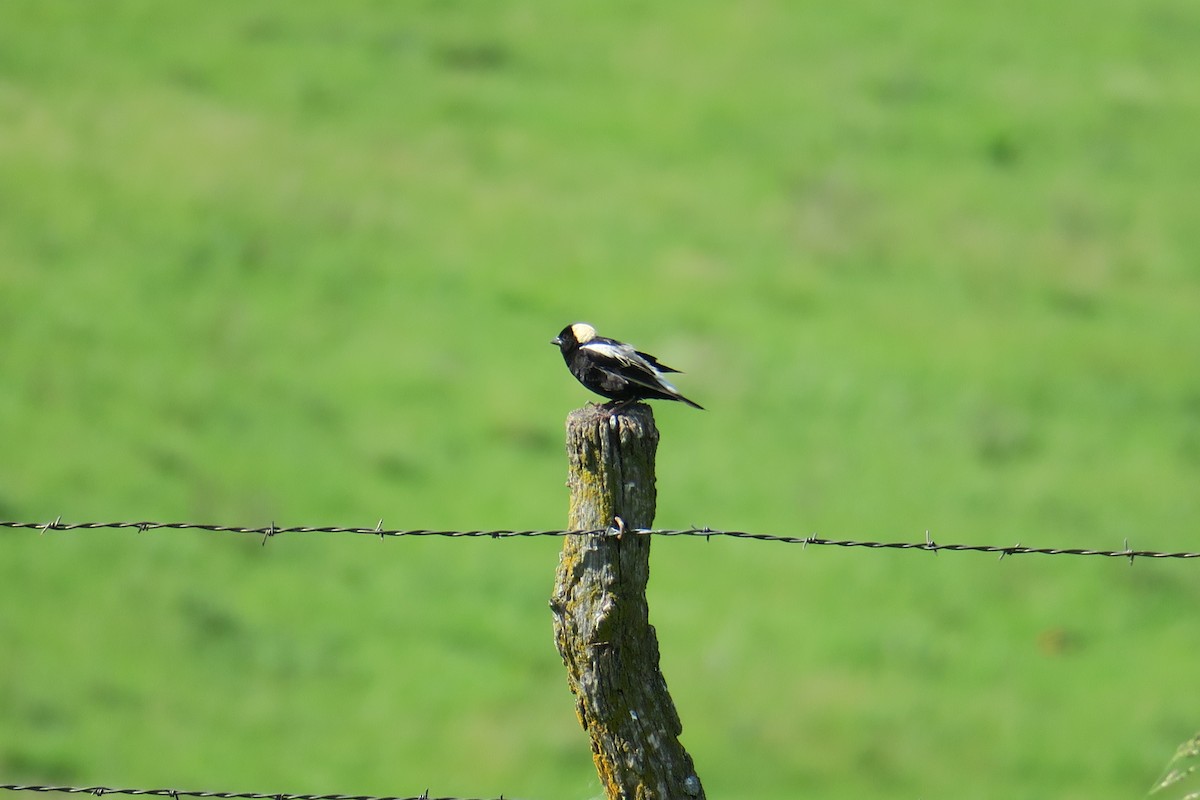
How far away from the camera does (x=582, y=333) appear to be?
6.55 m

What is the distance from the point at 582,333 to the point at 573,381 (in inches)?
466

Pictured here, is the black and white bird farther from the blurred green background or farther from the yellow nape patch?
the blurred green background

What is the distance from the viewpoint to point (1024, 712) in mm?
14062

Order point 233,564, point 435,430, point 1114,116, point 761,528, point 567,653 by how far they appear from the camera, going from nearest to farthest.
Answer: point 567,653 → point 233,564 → point 761,528 → point 435,430 → point 1114,116

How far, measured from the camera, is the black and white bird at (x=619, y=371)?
596cm

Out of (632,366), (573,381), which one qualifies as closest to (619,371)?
(632,366)

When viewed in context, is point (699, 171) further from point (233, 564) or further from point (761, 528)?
point (233, 564)

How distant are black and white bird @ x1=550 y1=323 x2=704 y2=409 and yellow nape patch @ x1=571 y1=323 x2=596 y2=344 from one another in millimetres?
27

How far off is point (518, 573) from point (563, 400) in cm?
326

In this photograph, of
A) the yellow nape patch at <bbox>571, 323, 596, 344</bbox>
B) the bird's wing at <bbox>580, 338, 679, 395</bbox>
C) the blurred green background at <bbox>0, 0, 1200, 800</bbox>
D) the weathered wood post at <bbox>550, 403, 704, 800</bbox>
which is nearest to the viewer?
the weathered wood post at <bbox>550, 403, 704, 800</bbox>

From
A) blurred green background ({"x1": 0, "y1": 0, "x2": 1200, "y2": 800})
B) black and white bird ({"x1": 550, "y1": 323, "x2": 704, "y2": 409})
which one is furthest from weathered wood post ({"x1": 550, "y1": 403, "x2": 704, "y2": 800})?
blurred green background ({"x1": 0, "y1": 0, "x2": 1200, "y2": 800})

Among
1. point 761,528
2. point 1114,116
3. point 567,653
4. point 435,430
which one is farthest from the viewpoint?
point 1114,116

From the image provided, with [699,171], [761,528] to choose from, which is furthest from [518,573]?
[699,171]

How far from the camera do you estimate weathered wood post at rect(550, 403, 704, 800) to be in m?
4.66
